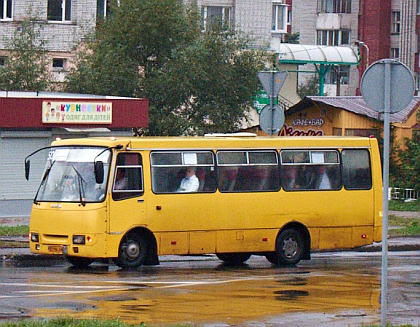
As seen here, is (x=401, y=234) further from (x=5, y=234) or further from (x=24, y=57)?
(x=24, y=57)

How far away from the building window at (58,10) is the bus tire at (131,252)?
30.8 m

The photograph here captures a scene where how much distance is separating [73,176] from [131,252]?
1.65m

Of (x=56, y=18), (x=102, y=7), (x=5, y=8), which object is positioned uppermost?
(x=102, y=7)

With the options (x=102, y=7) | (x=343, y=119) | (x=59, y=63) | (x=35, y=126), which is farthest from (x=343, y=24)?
(x=35, y=126)

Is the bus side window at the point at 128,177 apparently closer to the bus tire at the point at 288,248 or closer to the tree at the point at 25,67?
the bus tire at the point at 288,248

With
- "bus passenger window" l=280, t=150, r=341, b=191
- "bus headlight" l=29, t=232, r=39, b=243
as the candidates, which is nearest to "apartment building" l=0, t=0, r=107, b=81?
"bus passenger window" l=280, t=150, r=341, b=191

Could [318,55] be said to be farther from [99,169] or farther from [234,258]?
[99,169]

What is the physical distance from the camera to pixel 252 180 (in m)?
19.2

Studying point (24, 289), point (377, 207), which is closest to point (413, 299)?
point (24, 289)

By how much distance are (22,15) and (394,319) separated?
37.2 m

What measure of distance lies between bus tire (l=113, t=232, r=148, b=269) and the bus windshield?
897mm

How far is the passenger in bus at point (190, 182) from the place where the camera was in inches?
726

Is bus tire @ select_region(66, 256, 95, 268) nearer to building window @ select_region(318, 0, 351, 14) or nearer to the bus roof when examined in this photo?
the bus roof

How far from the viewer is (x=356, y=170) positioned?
20234mm
